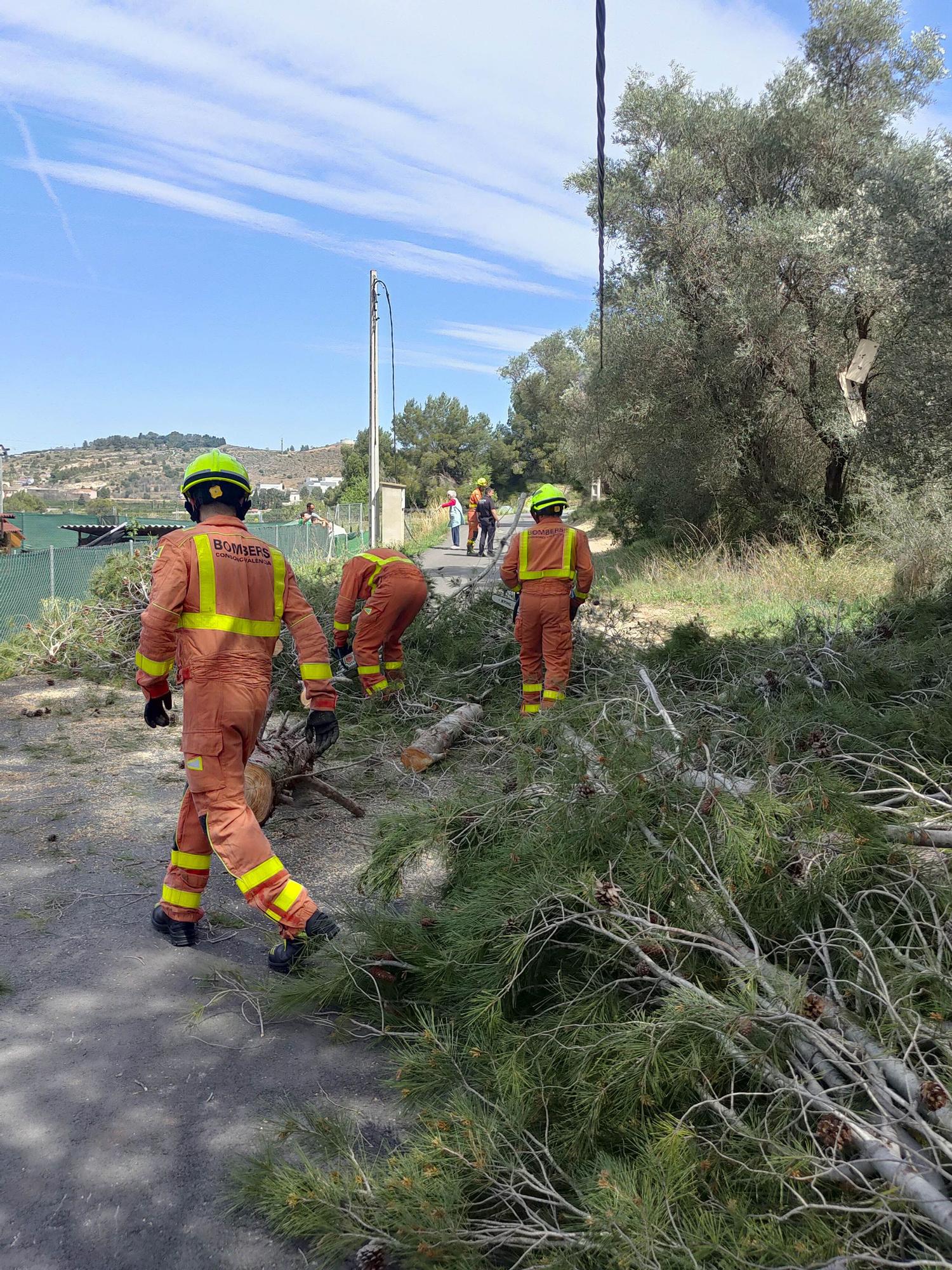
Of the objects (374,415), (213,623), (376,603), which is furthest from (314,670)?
(374,415)

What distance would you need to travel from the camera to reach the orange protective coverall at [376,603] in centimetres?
717

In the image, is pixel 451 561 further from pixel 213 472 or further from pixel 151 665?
pixel 151 665

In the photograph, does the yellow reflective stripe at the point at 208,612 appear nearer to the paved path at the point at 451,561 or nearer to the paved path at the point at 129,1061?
the paved path at the point at 129,1061

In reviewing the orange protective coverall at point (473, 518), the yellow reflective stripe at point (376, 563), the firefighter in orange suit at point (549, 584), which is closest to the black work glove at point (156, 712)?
the firefighter in orange suit at point (549, 584)

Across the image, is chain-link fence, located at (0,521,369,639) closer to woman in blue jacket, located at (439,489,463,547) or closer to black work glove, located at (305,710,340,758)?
black work glove, located at (305,710,340,758)

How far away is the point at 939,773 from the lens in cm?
350

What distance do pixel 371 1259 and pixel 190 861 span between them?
193 centimetres

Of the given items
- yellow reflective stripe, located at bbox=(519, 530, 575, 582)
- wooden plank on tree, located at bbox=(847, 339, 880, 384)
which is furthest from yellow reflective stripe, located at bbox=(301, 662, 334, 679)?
wooden plank on tree, located at bbox=(847, 339, 880, 384)

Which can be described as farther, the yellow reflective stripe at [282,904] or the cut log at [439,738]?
the cut log at [439,738]

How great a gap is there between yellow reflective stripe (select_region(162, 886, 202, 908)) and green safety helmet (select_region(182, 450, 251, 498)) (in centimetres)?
164

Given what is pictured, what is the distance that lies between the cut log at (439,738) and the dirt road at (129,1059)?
0.98 metres

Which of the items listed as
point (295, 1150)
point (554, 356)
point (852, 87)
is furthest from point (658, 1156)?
point (554, 356)

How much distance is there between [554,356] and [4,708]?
54.5m

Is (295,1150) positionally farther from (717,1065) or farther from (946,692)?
(946,692)
